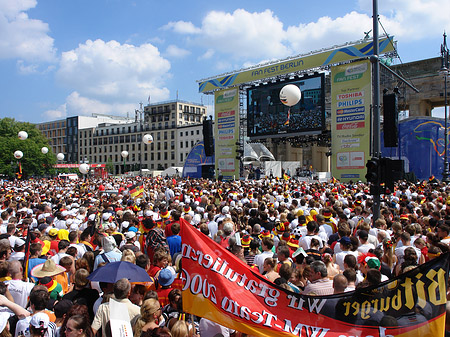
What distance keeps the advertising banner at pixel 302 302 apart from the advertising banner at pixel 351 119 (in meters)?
23.2

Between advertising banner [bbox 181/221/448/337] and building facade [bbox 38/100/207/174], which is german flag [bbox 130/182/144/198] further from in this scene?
building facade [bbox 38/100/207/174]

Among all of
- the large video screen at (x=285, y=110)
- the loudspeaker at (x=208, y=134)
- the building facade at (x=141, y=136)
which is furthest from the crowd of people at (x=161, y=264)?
the building facade at (x=141, y=136)

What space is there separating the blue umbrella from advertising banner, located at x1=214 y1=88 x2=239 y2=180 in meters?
29.3

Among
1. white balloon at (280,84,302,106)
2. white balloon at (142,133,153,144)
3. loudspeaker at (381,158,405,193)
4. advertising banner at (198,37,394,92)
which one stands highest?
advertising banner at (198,37,394,92)

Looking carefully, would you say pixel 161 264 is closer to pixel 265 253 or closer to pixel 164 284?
pixel 164 284

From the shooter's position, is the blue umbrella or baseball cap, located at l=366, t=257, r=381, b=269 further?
baseball cap, located at l=366, t=257, r=381, b=269

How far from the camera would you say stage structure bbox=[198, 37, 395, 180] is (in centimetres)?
2670

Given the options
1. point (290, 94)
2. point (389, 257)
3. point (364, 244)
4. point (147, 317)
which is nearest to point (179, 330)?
point (147, 317)

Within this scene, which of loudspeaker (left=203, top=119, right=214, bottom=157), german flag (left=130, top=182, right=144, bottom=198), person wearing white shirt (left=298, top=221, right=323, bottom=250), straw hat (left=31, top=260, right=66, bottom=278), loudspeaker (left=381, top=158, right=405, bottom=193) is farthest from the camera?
loudspeaker (left=203, top=119, right=214, bottom=157)

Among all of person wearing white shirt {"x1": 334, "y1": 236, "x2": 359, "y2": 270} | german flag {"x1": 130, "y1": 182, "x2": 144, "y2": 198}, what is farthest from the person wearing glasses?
german flag {"x1": 130, "y1": 182, "x2": 144, "y2": 198}

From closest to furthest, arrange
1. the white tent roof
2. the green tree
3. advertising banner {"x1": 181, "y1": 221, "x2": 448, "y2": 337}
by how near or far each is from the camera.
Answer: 1. advertising banner {"x1": 181, "y1": 221, "x2": 448, "y2": 337}
2. the white tent roof
3. the green tree

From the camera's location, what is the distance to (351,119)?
26.2 metres

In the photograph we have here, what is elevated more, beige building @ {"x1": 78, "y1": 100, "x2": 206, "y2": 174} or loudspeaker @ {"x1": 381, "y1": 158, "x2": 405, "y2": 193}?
beige building @ {"x1": 78, "y1": 100, "x2": 206, "y2": 174}

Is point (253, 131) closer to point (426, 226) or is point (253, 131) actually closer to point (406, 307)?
point (426, 226)
